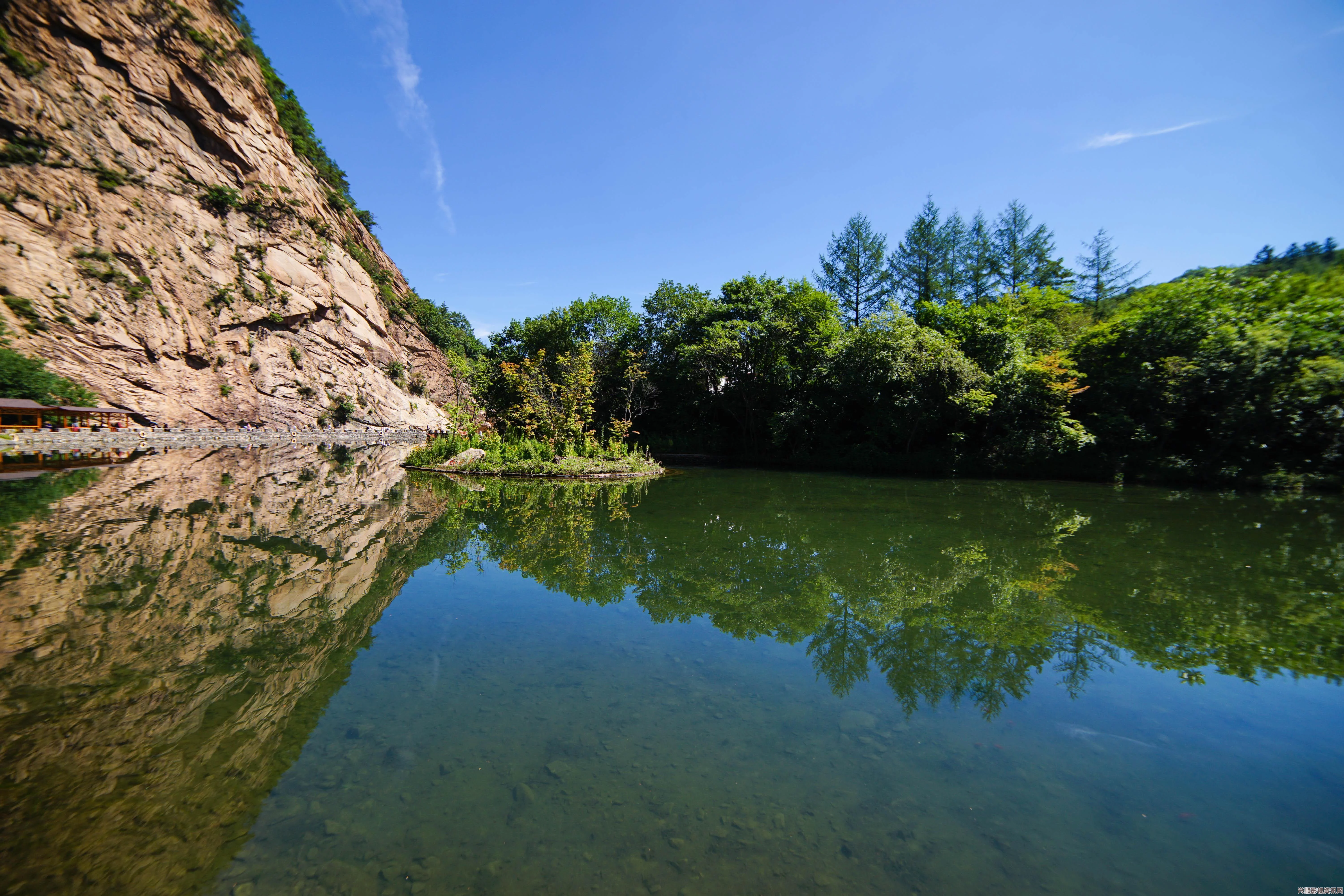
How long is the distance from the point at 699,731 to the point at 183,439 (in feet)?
90.8

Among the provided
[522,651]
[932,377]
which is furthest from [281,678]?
[932,377]

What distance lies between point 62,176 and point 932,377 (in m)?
36.7

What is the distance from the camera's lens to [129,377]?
23.0 m

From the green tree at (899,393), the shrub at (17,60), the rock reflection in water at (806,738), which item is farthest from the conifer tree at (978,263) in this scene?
the shrub at (17,60)

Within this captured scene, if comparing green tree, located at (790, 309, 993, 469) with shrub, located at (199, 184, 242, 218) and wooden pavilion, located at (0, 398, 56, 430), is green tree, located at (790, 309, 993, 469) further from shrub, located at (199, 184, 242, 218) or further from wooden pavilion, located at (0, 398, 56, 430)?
shrub, located at (199, 184, 242, 218)

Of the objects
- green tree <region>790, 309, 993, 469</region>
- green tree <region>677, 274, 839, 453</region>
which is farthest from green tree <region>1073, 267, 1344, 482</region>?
green tree <region>677, 274, 839, 453</region>

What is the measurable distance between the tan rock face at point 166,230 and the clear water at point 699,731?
2462 cm

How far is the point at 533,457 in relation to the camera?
1708 cm

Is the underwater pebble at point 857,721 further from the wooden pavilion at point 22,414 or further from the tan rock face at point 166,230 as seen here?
the tan rock face at point 166,230

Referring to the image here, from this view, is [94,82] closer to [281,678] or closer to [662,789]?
[281,678]

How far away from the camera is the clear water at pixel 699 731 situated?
2217 mm

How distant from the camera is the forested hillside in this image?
1575cm

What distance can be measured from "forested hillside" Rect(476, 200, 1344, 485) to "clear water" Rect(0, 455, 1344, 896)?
12.6 m

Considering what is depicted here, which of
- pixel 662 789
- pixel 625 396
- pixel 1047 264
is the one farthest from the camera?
pixel 1047 264
